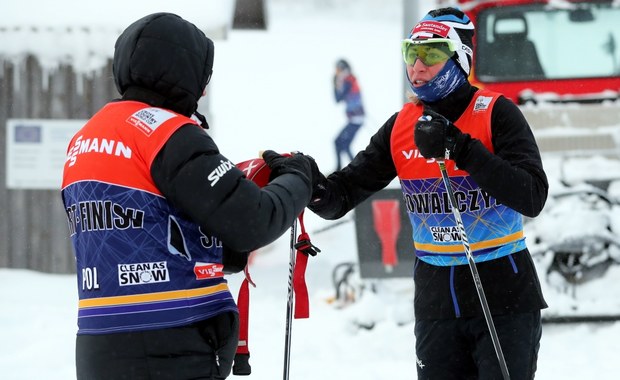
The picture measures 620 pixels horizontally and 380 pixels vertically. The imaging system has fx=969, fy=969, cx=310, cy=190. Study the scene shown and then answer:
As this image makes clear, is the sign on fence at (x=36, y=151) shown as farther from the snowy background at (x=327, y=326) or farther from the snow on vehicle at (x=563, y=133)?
the snow on vehicle at (x=563, y=133)

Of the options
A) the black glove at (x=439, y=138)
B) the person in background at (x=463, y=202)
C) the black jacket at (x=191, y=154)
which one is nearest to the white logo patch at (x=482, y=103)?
the person in background at (x=463, y=202)

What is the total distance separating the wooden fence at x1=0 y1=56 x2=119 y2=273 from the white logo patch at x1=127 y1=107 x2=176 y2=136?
7.86m

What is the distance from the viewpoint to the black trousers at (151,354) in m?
2.63

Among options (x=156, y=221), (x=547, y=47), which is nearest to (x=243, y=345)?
(x=156, y=221)

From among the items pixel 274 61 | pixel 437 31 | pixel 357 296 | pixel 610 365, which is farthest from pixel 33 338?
pixel 274 61

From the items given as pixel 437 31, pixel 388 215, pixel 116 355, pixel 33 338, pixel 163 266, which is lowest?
pixel 33 338

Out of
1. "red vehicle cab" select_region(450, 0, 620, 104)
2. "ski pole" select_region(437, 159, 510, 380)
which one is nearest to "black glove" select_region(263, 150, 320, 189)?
"ski pole" select_region(437, 159, 510, 380)

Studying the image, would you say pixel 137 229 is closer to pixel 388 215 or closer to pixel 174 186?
pixel 174 186

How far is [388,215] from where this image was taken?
7961mm

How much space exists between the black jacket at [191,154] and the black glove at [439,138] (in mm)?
630

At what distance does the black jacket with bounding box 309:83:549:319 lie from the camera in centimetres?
327

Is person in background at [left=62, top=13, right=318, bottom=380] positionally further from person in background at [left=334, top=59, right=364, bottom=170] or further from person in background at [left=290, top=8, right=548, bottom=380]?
person in background at [left=334, top=59, right=364, bottom=170]

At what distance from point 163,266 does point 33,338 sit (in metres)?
5.49

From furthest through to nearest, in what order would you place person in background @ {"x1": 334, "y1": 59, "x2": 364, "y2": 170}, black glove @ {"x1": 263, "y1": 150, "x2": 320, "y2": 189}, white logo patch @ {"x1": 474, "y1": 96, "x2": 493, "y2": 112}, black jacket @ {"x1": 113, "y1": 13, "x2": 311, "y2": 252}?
1. person in background @ {"x1": 334, "y1": 59, "x2": 364, "y2": 170}
2. white logo patch @ {"x1": 474, "y1": 96, "x2": 493, "y2": 112}
3. black glove @ {"x1": 263, "y1": 150, "x2": 320, "y2": 189}
4. black jacket @ {"x1": 113, "y1": 13, "x2": 311, "y2": 252}
